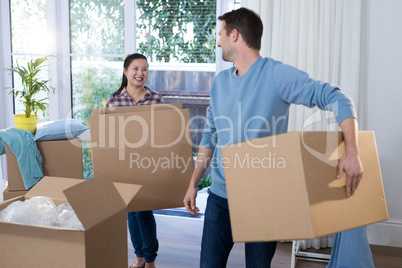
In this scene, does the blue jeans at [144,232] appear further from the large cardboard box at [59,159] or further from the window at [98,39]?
the window at [98,39]

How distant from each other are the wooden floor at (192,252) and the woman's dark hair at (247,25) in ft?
4.89

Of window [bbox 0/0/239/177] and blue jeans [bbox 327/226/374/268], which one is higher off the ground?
window [bbox 0/0/239/177]

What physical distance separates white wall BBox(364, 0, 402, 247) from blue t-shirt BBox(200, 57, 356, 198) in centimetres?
163

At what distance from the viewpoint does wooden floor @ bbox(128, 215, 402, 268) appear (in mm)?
2512

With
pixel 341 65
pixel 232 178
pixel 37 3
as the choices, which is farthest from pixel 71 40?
pixel 232 178

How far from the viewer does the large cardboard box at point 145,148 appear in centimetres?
191

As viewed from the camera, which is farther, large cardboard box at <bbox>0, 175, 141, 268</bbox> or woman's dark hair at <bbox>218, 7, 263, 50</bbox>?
woman's dark hair at <bbox>218, 7, 263, 50</bbox>

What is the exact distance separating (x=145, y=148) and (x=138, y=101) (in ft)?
1.72

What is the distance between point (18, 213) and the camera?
128 cm

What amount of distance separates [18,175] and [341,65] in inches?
87.0

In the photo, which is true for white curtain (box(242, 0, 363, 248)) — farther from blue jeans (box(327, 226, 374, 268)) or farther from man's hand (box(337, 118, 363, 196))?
man's hand (box(337, 118, 363, 196))

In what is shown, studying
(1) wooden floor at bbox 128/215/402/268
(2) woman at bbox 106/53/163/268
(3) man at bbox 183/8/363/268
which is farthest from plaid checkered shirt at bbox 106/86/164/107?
(1) wooden floor at bbox 128/215/402/268

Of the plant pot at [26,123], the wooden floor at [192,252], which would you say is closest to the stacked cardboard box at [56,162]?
the plant pot at [26,123]

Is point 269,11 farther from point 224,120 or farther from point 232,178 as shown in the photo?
point 232,178
